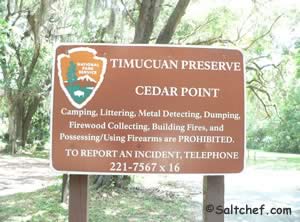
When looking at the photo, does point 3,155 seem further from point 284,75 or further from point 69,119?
point 69,119

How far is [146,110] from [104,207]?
5728mm

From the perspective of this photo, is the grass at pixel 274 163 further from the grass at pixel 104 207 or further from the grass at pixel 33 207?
the grass at pixel 33 207

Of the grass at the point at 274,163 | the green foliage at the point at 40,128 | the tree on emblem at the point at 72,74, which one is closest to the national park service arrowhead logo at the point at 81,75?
the tree on emblem at the point at 72,74

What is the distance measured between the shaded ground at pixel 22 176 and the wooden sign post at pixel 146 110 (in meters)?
7.38

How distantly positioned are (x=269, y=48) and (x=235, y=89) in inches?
567

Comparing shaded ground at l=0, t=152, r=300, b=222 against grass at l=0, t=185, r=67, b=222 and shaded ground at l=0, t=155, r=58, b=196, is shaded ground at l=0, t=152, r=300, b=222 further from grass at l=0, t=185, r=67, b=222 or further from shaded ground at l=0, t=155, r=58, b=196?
grass at l=0, t=185, r=67, b=222

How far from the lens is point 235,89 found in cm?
354

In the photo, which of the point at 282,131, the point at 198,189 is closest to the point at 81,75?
the point at 198,189

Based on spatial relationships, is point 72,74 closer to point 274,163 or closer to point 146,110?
point 146,110

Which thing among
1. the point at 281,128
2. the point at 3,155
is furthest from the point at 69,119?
the point at 281,128

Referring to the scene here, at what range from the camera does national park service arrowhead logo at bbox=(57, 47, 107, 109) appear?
350cm

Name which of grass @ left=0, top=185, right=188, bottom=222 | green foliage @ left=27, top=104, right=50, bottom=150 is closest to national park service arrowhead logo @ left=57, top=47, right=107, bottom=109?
grass @ left=0, top=185, right=188, bottom=222

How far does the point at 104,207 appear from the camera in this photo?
888 centimetres

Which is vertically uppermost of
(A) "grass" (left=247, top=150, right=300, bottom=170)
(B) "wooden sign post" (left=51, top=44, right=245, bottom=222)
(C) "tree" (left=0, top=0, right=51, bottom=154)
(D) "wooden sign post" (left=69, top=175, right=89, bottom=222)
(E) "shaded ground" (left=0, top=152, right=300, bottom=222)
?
(C) "tree" (left=0, top=0, right=51, bottom=154)
